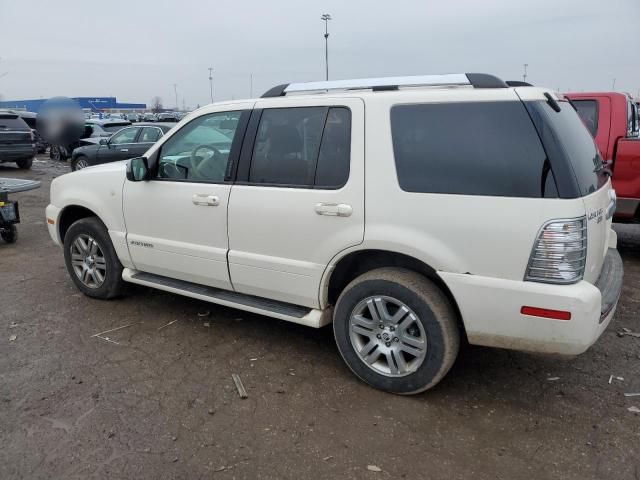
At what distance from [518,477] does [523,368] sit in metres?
1.24

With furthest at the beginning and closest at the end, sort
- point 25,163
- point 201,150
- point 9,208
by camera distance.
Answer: point 25,163 → point 9,208 → point 201,150

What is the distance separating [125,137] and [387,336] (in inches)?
493

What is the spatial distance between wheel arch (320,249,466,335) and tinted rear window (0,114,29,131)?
617 inches

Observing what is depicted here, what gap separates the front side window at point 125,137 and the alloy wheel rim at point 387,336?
11943 mm

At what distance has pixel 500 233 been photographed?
110 inches

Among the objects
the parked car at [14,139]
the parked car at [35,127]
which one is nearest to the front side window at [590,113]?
the parked car at [14,139]

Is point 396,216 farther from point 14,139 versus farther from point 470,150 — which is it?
point 14,139

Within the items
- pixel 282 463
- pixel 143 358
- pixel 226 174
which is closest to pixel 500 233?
pixel 282 463

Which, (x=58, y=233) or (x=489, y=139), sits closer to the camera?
(x=489, y=139)

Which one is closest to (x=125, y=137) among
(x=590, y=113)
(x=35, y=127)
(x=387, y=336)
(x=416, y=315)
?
(x=35, y=127)

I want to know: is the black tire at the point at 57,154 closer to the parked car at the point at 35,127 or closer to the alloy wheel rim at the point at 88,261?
the parked car at the point at 35,127

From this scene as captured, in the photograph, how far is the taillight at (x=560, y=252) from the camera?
269cm

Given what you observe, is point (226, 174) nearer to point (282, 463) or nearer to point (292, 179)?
point (292, 179)

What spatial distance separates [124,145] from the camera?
13.6 m
